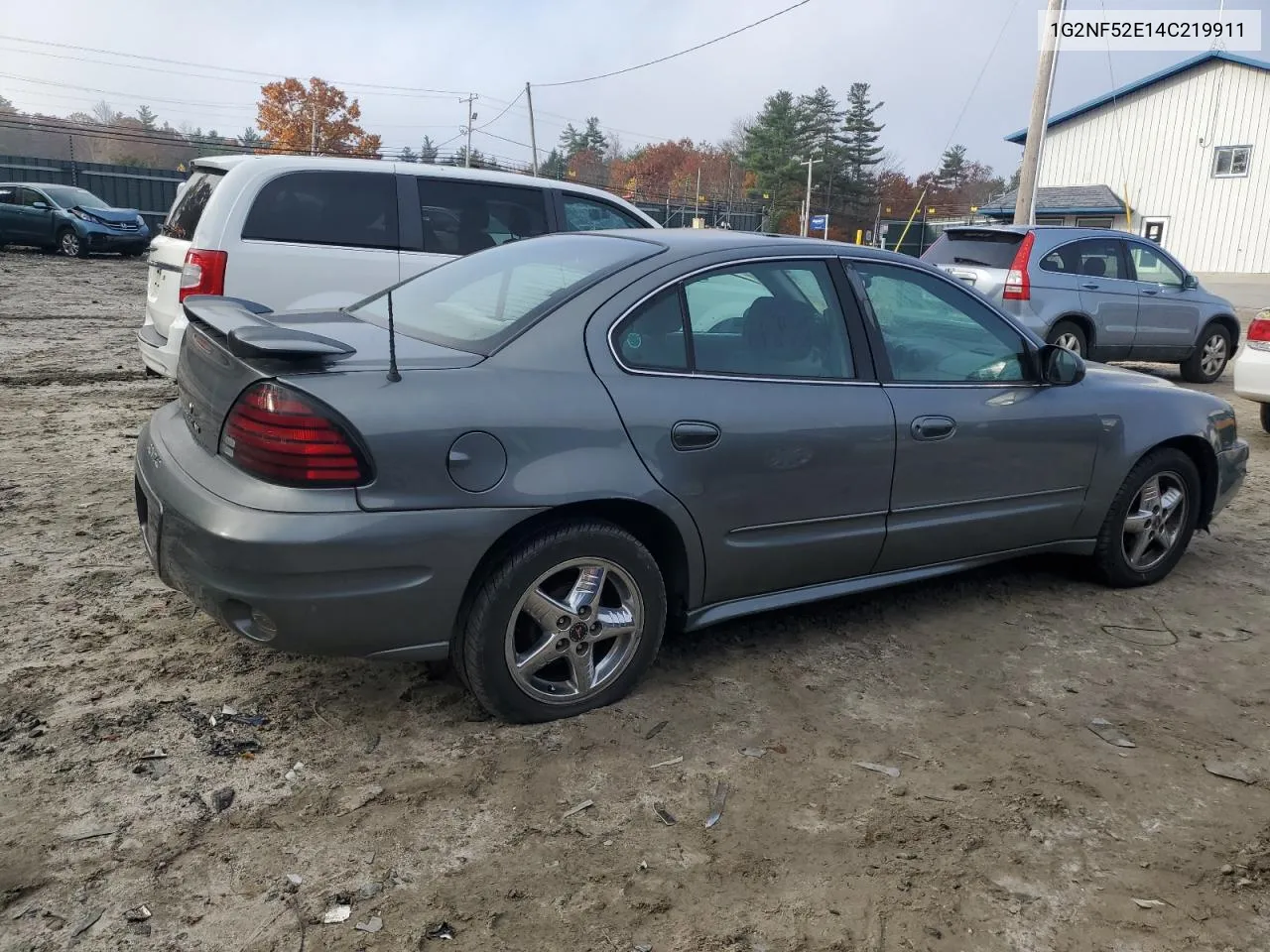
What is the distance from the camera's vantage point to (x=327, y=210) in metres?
6.81

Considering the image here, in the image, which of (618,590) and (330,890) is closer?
(330,890)

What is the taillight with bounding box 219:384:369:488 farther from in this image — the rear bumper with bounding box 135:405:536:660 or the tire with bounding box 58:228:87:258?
the tire with bounding box 58:228:87:258

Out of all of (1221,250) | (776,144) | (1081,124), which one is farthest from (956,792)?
(776,144)

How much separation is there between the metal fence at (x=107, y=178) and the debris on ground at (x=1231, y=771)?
3190 cm

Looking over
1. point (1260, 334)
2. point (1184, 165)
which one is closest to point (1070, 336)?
point (1260, 334)

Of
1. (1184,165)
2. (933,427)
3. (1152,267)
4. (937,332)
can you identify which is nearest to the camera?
(933,427)

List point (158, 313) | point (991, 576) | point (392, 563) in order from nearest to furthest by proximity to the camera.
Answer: point (392, 563), point (991, 576), point (158, 313)

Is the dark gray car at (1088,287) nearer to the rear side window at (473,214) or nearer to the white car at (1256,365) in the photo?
the white car at (1256,365)

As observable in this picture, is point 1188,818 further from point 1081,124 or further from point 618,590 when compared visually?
point 1081,124

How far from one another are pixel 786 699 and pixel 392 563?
4.79ft

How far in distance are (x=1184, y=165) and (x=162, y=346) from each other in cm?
3931

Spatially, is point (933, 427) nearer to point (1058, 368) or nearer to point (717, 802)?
point (1058, 368)

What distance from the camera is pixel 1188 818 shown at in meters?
2.91

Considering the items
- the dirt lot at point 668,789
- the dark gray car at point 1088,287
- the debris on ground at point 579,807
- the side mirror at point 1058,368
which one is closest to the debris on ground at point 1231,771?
the dirt lot at point 668,789
